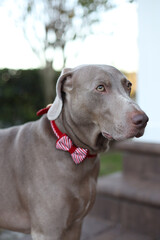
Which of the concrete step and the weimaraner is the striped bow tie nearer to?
the weimaraner

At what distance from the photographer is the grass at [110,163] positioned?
5445mm

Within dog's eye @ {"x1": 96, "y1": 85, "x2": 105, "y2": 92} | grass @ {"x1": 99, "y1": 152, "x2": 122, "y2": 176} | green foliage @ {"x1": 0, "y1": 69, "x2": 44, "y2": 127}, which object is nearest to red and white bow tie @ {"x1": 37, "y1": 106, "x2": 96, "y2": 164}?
dog's eye @ {"x1": 96, "y1": 85, "x2": 105, "y2": 92}

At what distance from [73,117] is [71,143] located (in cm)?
16

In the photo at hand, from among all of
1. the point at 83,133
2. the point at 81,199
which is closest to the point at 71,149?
the point at 83,133

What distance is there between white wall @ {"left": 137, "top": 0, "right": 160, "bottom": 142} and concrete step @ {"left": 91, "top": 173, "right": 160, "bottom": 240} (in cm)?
64

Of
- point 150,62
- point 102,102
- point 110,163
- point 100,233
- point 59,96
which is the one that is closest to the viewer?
point 102,102

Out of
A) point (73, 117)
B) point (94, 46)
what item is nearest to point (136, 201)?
point (73, 117)

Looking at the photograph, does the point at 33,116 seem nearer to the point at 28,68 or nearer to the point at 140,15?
the point at 28,68

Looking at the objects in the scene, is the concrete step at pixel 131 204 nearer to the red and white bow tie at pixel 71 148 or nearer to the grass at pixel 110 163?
the red and white bow tie at pixel 71 148

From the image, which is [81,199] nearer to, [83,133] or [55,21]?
[83,133]

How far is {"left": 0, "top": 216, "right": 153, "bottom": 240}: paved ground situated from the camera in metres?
2.83

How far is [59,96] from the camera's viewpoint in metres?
1.75

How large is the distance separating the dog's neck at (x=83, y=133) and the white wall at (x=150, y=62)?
186 centimetres

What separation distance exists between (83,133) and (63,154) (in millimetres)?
170
